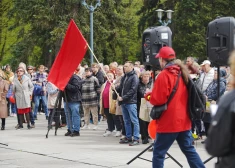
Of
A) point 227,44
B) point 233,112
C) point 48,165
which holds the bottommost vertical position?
point 48,165

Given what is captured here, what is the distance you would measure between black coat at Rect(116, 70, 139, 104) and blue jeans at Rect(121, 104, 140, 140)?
14cm

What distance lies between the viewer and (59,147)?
12.1 meters

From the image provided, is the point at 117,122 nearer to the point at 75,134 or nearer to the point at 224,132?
the point at 75,134

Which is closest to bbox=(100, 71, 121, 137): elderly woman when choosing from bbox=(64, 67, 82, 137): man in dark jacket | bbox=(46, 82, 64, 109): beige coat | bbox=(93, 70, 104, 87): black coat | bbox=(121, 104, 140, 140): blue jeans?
bbox=(64, 67, 82, 137): man in dark jacket

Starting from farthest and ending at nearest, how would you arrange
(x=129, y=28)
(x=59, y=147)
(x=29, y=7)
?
(x=129, y=28) → (x=29, y=7) → (x=59, y=147)

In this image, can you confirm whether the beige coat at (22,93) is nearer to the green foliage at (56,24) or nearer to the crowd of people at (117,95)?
the crowd of people at (117,95)

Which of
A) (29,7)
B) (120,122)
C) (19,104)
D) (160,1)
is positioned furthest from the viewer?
(160,1)

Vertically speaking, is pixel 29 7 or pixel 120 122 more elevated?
pixel 29 7

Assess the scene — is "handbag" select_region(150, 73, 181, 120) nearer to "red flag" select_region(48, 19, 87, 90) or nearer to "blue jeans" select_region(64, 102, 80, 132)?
"red flag" select_region(48, 19, 87, 90)

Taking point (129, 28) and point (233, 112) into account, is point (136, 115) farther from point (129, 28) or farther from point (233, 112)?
point (129, 28)

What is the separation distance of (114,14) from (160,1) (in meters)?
6.20

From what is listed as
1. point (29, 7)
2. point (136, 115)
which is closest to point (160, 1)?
point (29, 7)

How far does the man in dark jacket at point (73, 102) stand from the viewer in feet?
47.0

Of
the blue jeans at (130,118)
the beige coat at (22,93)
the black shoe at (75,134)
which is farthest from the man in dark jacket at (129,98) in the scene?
the beige coat at (22,93)
